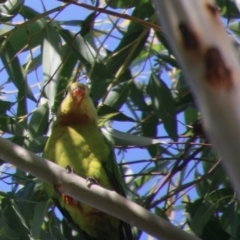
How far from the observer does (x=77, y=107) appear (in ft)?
9.60

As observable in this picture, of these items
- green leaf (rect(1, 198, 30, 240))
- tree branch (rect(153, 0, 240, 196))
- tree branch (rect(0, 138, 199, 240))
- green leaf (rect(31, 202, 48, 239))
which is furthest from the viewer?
green leaf (rect(1, 198, 30, 240))

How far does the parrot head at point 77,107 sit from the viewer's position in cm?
285

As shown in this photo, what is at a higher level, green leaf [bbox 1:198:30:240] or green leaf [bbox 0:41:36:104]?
green leaf [bbox 0:41:36:104]

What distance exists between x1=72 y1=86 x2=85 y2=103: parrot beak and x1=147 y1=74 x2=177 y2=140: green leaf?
0.32 metres

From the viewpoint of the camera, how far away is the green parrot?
254cm

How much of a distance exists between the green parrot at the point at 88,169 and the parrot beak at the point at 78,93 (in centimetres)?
17

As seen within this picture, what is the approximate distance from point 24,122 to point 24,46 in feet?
1.18

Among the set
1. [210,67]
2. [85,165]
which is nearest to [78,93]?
[85,165]

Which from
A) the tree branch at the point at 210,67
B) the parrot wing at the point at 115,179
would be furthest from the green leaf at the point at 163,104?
the tree branch at the point at 210,67

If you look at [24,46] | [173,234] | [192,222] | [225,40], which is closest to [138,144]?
[192,222]

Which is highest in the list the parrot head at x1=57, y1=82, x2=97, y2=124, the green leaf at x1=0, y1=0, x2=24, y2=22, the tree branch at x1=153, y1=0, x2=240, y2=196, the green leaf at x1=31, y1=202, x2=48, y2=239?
the green leaf at x1=0, y1=0, x2=24, y2=22

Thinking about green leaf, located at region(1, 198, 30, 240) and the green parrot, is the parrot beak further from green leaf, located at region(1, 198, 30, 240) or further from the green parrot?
green leaf, located at region(1, 198, 30, 240)

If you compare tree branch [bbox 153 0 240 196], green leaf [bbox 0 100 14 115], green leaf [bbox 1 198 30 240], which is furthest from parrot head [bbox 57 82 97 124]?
tree branch [bbox 153 0 240 196]

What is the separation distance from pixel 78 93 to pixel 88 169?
0.46 m
